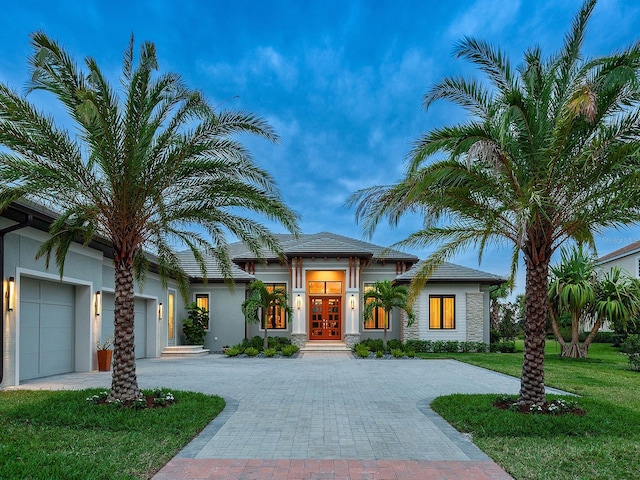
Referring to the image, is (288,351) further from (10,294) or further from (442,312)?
(10,294)

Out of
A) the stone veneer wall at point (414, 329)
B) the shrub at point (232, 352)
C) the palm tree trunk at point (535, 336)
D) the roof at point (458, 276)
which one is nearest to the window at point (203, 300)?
the shrub at point (232, 352)

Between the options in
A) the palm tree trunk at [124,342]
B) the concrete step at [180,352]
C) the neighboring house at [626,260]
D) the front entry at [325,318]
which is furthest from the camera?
the neighboring house at [626,260]

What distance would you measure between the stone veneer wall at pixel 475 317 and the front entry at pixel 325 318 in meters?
6.51

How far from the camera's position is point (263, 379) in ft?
43.5

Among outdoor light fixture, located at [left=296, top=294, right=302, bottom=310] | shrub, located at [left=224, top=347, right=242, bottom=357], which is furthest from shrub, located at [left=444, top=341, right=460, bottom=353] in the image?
shrub, located at [left=224, top=347, right=242, bottom=357]

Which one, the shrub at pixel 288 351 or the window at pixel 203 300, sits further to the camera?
the window at pixel 203 300

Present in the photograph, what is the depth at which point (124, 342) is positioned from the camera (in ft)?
28.8

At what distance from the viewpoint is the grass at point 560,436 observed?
18.2ft

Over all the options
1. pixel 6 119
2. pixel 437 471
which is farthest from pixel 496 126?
pixel 6 119

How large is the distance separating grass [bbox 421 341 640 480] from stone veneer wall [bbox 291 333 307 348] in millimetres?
14025

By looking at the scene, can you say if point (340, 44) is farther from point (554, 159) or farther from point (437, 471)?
point (437, 471)

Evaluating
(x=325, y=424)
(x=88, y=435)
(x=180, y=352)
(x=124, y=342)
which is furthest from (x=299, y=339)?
(x=88, y=435)

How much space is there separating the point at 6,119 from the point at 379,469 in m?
7.61

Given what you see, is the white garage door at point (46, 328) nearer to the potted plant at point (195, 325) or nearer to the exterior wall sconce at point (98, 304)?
the exterior wall sconce at point (98, 304)
